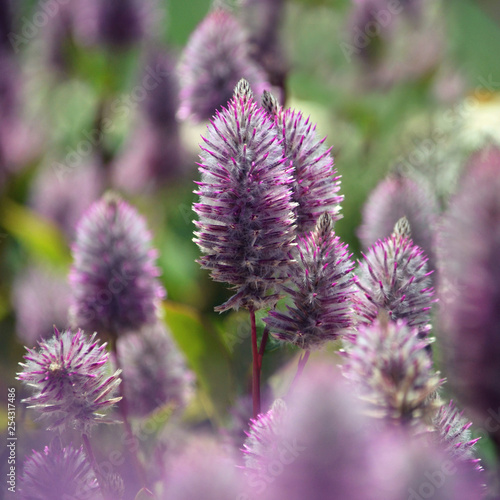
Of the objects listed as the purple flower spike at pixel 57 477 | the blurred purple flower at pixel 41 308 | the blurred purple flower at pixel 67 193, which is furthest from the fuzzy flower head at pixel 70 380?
the blurred purple flower at pixel 67 193

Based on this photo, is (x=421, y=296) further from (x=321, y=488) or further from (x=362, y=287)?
(x=321, y=488)

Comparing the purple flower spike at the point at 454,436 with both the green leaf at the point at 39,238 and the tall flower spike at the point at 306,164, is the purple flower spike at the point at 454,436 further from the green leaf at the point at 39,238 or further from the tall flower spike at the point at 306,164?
the green leaf at the point at 39,238

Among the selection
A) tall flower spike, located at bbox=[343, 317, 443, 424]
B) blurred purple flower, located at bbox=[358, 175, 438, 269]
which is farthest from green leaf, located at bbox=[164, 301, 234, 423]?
tall flower spike, located at bbox=[343, 317, 443, 424]

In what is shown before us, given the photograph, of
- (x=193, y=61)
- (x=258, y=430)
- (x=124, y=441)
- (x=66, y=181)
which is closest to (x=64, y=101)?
(x=66, y=181)

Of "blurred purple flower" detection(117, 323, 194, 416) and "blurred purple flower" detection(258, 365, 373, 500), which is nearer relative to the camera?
"blurred purple flower" detection(258, 365, 373, 500)

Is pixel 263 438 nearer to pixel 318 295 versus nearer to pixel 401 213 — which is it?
pixel 318 295

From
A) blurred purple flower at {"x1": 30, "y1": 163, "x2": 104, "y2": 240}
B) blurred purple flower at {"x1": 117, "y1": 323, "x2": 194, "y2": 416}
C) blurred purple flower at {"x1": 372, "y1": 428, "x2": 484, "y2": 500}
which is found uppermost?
blurred purple flower at {"x1": 30, "y1": 163, "x2": 104, "y2": 240}

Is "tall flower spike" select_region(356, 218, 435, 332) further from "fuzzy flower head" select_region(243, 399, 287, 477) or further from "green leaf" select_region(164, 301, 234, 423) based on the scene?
"green leaf" select_region(164, 301, 234, 423)
